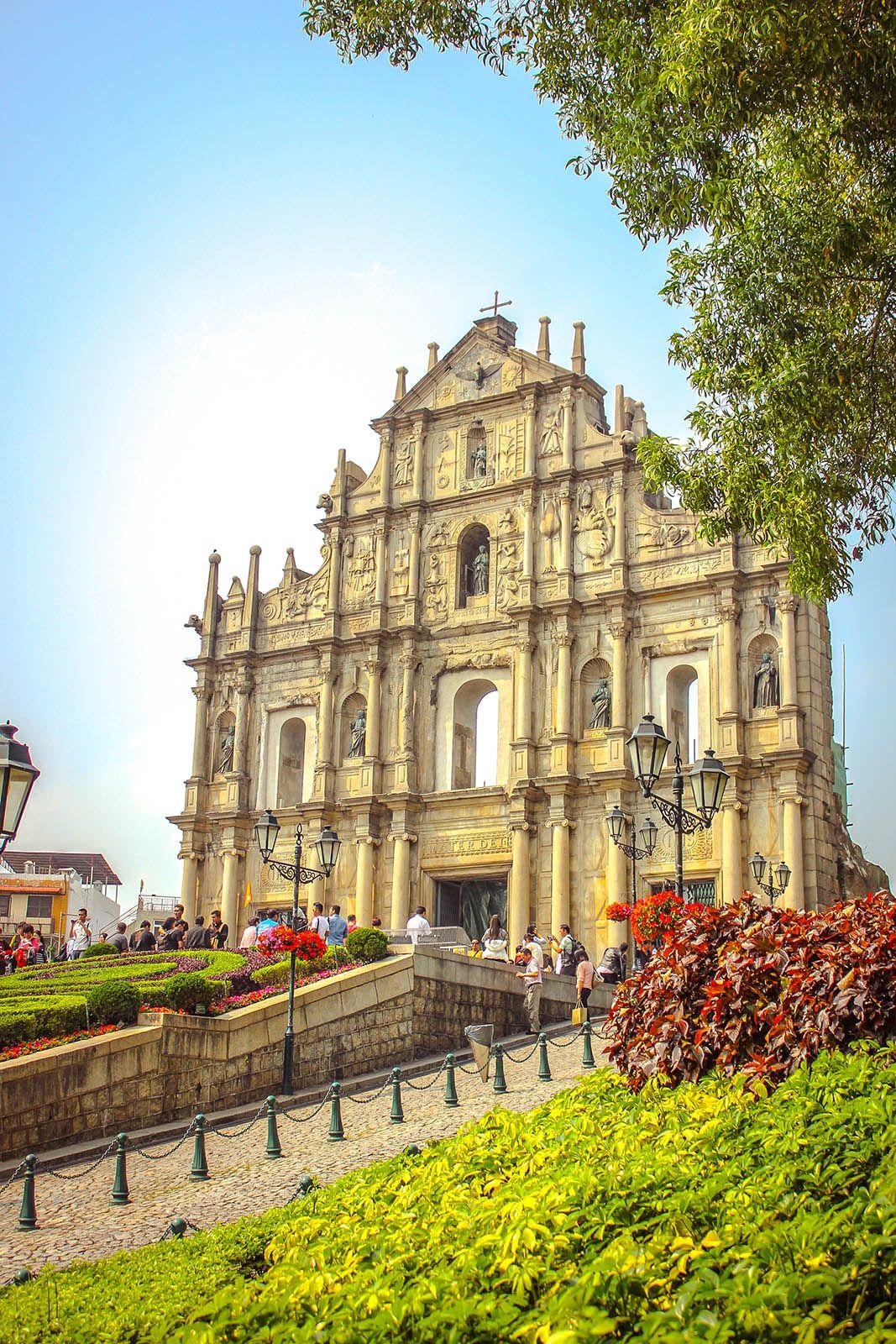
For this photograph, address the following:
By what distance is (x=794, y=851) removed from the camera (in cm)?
2931

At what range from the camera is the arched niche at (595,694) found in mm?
32812

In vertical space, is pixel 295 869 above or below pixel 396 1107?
above

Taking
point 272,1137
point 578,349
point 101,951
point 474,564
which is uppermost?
point 578,349

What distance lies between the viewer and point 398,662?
36031mm

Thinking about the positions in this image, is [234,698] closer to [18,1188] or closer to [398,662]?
[398,662]

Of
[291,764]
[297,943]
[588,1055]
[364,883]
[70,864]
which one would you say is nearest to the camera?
[588,1055]

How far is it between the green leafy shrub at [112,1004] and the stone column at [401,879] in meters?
16.6

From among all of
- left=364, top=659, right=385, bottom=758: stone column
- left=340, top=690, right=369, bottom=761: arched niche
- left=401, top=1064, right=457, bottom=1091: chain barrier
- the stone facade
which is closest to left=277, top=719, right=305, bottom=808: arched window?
the stone facade

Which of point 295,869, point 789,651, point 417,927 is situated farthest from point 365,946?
point 789,651

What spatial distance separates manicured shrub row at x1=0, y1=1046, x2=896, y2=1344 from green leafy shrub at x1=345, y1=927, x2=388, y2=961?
44.6ft

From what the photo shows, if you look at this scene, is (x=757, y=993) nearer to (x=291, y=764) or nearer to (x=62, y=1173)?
(x=62, y=1173)

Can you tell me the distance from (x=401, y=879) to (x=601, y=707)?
6.54 metres

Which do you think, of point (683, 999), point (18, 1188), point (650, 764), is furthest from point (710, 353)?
point (18, 1188)

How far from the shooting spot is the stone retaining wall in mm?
15102
